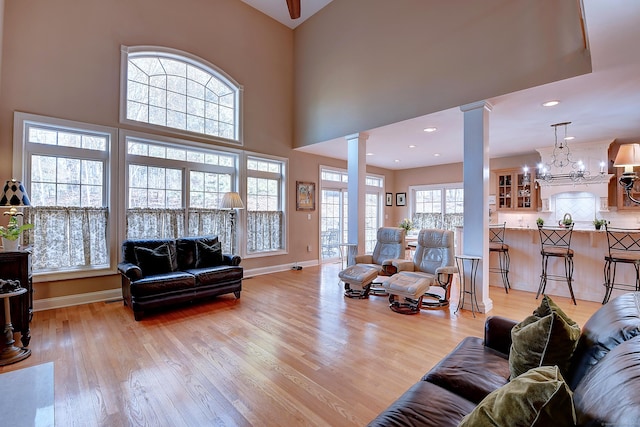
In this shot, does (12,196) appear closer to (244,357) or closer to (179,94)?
Result: (179,94)

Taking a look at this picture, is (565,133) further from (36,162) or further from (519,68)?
(36,162)

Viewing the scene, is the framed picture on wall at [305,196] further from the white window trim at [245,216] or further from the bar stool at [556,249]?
the bar stool at [556,249]

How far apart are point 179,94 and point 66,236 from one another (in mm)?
2845

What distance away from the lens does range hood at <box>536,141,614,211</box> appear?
224 inches

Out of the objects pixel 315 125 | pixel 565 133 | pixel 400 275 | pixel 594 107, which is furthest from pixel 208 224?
pixel 565 133

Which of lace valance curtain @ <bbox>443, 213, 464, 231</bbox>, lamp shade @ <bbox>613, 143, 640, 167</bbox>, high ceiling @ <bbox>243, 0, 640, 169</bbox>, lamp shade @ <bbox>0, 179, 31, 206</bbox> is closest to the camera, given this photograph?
high ceiling @ <bbox>243, 0, 640, 169</bbox>

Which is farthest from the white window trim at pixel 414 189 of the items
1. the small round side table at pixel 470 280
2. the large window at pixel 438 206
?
the small round side table at pixel 470 280

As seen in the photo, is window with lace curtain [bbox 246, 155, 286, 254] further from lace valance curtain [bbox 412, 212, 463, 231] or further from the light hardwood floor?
lace valance curtain [bbox 412, 212, 463, 231]

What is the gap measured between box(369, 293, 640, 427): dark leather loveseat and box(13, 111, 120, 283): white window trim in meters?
4.59

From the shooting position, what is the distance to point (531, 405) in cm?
79

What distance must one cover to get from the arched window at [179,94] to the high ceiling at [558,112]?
6.03ft

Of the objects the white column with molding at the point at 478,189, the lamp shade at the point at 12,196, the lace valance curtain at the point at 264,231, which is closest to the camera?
the lamp shade at the point at 12,196

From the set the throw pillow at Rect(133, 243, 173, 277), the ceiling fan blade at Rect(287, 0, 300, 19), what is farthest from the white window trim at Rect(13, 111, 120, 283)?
the ceiling fan blade at Rect(287, 0, 300, 19)

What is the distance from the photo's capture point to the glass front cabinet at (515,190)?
21.8ft
